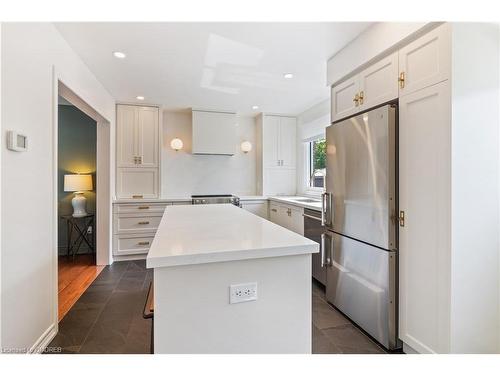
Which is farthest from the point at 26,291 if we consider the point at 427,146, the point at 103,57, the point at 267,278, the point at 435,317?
the point at 427,146

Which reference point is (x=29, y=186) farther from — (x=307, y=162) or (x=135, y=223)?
(x=307, y=162)

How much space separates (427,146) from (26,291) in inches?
106

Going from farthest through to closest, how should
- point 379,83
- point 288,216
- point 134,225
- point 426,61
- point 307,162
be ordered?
point 307,162 → point 134,225 → point 288,216 → point 379,83 → point 426,61

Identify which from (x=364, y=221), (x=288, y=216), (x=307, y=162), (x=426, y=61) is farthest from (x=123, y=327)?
(x=307, y=162)

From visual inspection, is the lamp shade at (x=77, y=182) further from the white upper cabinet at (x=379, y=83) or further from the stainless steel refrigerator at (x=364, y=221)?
the white upper cabinet at (x=379, y=83)

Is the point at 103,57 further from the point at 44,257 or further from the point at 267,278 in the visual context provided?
the point at 267,278

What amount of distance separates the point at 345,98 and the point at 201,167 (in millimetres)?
2974

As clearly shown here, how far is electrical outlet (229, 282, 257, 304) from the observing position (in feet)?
3.62

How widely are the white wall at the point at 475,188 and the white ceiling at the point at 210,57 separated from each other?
0.81m

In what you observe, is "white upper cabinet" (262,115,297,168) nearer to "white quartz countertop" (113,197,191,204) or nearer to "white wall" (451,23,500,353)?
"white quartz countertop" (113,197,191,204)

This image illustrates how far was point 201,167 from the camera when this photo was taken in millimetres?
4703

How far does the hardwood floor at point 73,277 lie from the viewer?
103 inches

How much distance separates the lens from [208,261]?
1.05 metres

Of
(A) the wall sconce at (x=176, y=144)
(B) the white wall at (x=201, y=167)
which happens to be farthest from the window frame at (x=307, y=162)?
(A) the wall sconce at (x=176, y=144)
